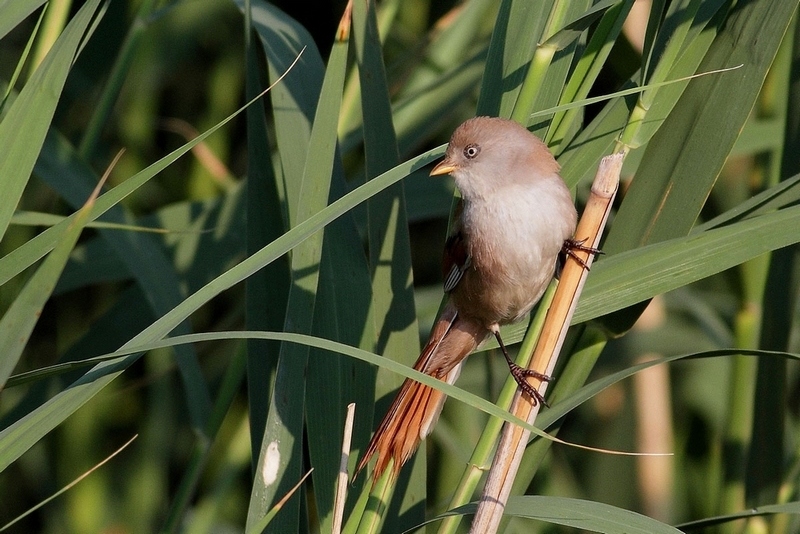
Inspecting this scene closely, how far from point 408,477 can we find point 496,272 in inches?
19.6

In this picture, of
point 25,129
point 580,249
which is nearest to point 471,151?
point 580,249

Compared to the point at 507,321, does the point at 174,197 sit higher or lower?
higher

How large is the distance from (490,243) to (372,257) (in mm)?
324

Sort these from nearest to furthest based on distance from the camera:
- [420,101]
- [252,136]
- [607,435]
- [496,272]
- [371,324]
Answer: [371,324] < [252,136] < [496,272] < [420,101] < [607,435]

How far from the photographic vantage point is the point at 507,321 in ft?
6.89

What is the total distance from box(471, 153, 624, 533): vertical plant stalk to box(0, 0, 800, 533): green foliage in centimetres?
4

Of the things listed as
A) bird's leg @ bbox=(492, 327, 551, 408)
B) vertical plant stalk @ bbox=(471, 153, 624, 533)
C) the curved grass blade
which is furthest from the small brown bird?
the curved grass blade

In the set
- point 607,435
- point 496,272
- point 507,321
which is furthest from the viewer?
point 607,435

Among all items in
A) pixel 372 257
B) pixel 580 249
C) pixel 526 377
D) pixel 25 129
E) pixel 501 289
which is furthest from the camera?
pixel 501 289

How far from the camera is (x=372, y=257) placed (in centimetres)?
177

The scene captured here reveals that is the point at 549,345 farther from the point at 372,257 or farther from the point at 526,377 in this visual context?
the point at 372,257

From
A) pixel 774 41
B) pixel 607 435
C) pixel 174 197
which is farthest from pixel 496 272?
pixel 174 197

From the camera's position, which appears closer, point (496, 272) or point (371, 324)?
point (371, 324)

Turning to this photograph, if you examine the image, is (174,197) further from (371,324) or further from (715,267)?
(715,267)
